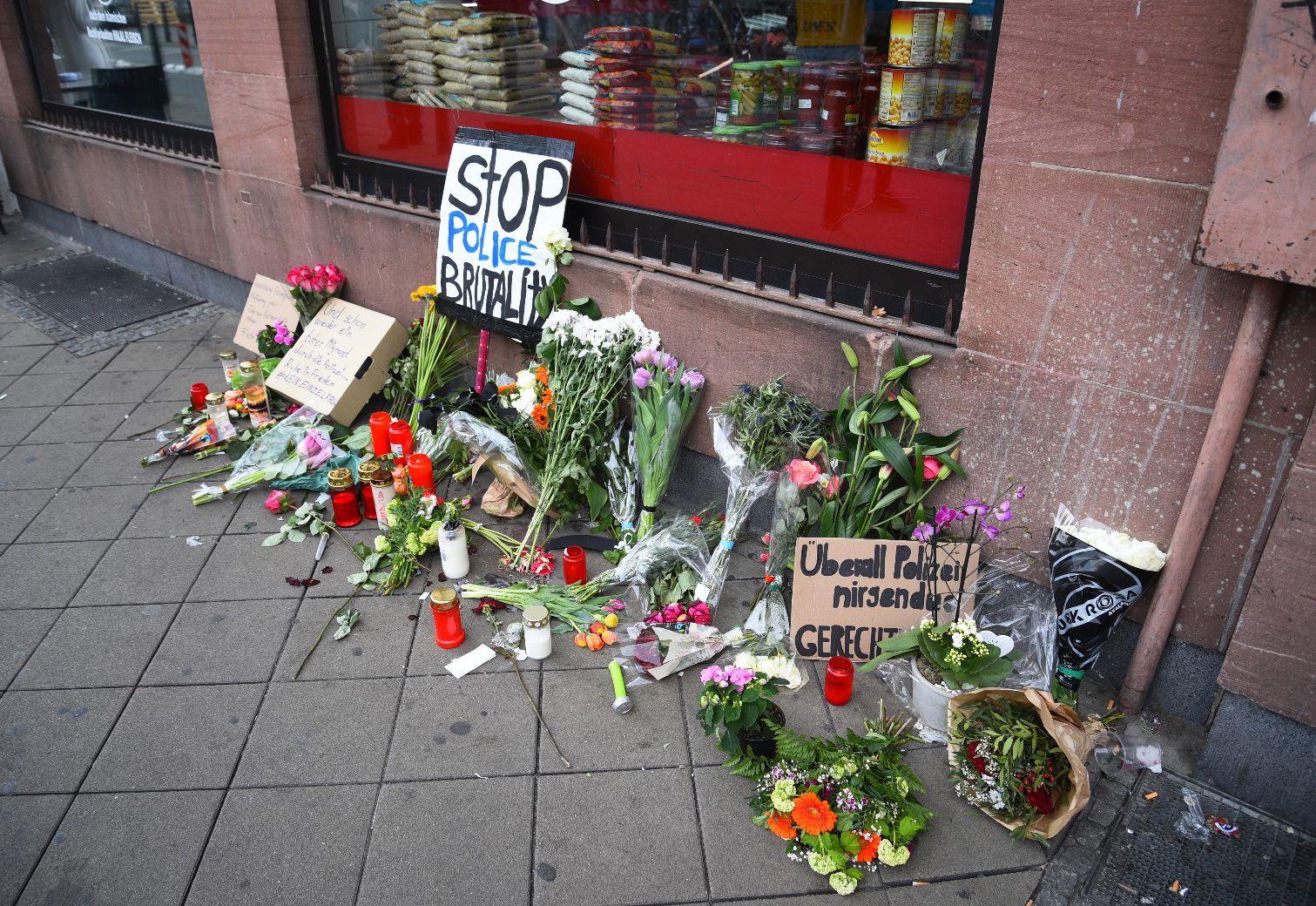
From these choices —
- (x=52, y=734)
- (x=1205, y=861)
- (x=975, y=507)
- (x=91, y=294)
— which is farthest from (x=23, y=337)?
(x=1205, y=861)

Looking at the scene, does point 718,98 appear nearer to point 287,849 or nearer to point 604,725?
point 604,725

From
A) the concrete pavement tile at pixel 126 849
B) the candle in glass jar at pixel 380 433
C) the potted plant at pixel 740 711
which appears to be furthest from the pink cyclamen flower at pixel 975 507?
the candle in glass jar at pixel 380 433

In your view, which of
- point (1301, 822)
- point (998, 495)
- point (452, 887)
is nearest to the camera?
point (452, 887)

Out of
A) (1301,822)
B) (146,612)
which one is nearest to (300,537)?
(146,612)

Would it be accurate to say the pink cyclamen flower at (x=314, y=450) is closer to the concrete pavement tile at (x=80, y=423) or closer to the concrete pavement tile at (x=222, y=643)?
the concrete pavement tile at (x=222, y=643)

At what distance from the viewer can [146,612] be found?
12.2 feet

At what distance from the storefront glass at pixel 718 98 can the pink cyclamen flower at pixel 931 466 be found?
2.37 feet

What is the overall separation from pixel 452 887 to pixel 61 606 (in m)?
2.31

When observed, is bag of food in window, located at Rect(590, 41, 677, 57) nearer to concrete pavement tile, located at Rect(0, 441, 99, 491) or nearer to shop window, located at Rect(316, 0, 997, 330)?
shop window, located at Rect(316, 0, 997, 330)

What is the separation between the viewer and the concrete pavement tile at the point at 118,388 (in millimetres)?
5652

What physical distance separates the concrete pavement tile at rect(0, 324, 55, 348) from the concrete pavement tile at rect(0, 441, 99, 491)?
1831mm

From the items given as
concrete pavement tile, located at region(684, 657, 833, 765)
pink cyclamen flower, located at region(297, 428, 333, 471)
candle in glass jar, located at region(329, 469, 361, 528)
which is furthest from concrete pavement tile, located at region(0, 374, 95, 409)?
concrete pavement tile, located at region(684, 657, 833, 765)

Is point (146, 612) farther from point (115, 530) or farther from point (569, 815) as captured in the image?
point (569, 815)

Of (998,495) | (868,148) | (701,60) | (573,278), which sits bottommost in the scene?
(998,495)
